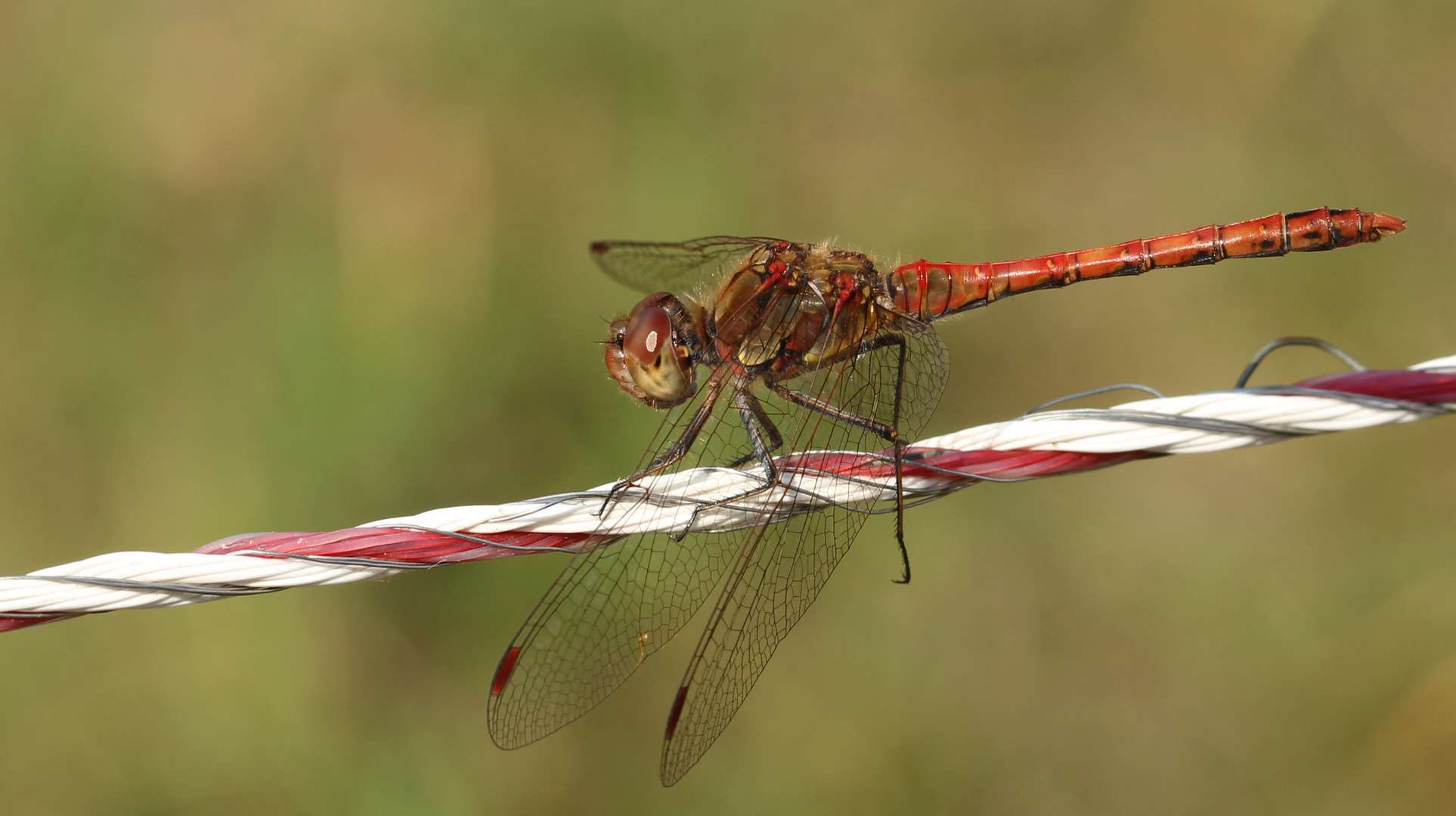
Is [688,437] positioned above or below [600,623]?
above

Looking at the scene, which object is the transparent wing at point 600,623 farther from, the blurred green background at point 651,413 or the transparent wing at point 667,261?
the blurred green background at point 651,413

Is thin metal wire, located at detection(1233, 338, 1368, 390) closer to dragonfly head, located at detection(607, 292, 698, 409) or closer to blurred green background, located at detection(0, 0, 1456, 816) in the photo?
dragonfly head, located at detection(607, 292, 698, 409)

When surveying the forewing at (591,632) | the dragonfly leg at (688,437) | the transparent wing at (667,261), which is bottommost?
the forewing at (591,632)

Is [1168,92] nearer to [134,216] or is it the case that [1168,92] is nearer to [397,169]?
[397,169]

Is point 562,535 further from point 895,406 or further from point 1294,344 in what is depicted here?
point 1294,344

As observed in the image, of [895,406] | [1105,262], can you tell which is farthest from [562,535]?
[1105,262]

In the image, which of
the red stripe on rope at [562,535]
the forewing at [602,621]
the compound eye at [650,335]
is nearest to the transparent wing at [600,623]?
the forewing at [602,621]
